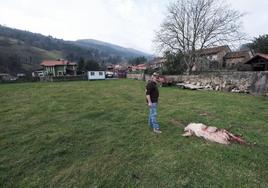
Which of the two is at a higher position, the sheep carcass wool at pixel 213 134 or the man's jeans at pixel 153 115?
the man's jeans at pixel 153 115

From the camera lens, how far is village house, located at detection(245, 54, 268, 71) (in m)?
24.7

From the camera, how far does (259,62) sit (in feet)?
84.8

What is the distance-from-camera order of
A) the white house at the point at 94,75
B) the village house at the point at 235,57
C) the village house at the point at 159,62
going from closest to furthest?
1. the village house at the point at 159,62
2. the village house at the point at 235,57
3. the white house at the point at 94,75

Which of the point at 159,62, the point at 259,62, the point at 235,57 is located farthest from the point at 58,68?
the point at 259,62

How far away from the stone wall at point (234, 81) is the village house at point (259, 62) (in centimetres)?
1036

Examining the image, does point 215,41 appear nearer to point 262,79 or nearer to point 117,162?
point 262,79

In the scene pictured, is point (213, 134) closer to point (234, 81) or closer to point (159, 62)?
point (234, 81)

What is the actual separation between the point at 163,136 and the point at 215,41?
74.3 ft

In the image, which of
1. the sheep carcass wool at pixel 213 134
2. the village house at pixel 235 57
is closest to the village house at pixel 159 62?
the village house at pixel 235 57

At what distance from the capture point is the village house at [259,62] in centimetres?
2474

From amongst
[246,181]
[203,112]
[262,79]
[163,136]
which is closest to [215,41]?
[262,79]

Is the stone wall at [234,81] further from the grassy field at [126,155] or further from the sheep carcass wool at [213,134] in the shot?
the sheep carcass wool at [213,134]

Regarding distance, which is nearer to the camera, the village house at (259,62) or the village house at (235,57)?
the village house at (259,62)

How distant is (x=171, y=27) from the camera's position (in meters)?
25.2
